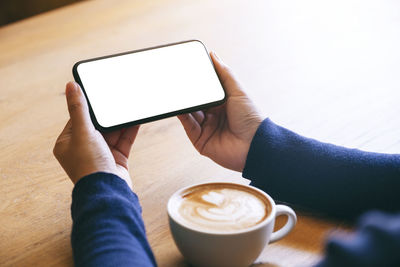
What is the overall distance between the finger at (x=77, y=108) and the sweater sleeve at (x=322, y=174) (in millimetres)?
232

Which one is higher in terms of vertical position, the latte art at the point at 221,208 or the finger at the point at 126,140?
the latte art at the point at 221,208

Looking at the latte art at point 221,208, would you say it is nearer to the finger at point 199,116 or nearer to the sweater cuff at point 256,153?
the sweater cuff at point 256,153

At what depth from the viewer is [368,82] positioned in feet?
3.66

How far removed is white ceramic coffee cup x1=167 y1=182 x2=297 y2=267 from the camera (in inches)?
20.1

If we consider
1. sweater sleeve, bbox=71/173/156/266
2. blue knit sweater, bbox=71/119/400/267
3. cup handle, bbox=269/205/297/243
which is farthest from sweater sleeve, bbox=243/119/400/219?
sweater sleeve, bbox=71/173/156/266

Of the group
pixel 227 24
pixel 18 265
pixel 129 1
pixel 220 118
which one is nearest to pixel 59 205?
pixel 18 265

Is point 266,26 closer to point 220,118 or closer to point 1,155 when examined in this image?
point 220,118

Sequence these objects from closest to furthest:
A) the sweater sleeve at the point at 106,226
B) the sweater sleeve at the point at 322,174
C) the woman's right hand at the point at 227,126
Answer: the sweater sleeve at the point at 106,226 < the sweater sleeve at the point at 322,174 < the woman's right hand at the point at 227,126

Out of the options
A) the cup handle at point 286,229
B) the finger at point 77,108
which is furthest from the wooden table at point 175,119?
the finger at point 77,108

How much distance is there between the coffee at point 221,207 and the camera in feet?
1.72

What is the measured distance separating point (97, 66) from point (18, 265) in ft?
0.97

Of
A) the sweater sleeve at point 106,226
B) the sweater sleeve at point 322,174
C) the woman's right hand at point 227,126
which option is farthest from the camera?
the woman's right hand at point 227,126

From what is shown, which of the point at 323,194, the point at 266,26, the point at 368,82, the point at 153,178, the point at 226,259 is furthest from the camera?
the point at 266,26

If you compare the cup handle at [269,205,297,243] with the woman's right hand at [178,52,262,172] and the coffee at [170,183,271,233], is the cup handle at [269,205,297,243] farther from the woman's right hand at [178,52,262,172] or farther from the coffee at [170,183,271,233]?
the woman's right hand at [178,52,262,172]
